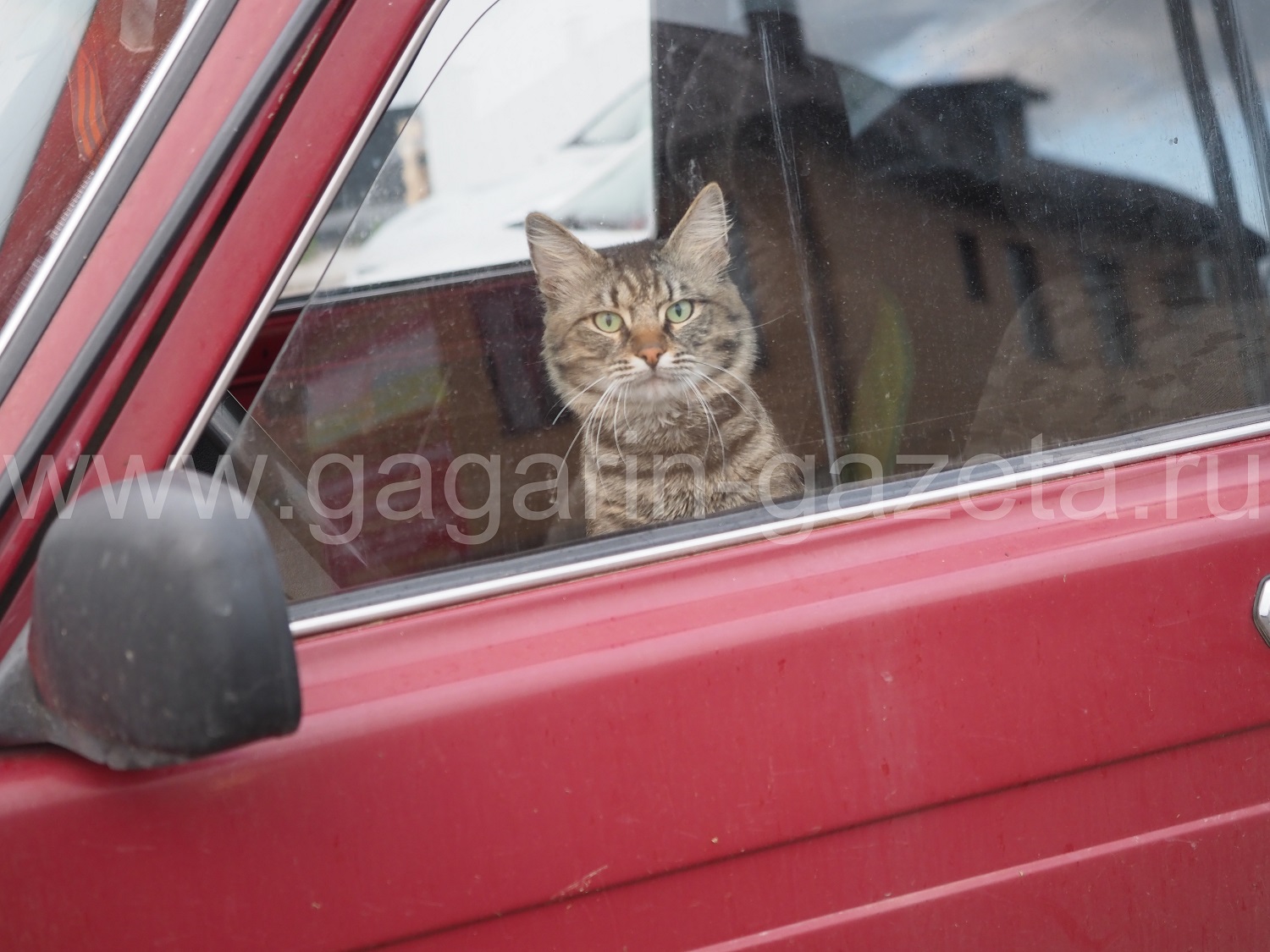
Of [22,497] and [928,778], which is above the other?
[22,497]

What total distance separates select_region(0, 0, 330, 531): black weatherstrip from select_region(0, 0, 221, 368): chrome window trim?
88 millimetres

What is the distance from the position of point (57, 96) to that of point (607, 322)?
1350 millimetres

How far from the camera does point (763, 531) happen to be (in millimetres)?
1350

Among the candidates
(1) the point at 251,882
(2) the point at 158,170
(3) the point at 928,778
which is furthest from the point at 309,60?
(3) the point at 928,778

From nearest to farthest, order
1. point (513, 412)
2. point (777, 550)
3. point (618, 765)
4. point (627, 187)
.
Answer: point (618, 765), point (777, 550), point (513, 412), point (627, 187)

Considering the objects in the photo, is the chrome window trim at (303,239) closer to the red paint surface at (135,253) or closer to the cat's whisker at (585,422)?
the red paint surface at (135,253)

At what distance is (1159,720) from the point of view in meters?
1.32

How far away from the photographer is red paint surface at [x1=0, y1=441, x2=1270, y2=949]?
109 cm

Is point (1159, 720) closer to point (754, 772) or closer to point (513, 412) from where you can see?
point (754, 772)

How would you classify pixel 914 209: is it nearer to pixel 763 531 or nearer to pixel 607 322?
pixel 763 531

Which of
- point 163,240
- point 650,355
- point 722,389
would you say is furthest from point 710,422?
point 163,240

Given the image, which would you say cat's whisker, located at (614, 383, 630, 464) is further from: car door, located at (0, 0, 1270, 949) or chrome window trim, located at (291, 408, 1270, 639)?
chrome window trim, located at (291, 408, 1270, 639)

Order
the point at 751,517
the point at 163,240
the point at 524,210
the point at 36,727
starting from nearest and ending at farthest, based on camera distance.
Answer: the point at 36,727, the point at 163,240, the point at 751,517, the point at 524,210

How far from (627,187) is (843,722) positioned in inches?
43.0
